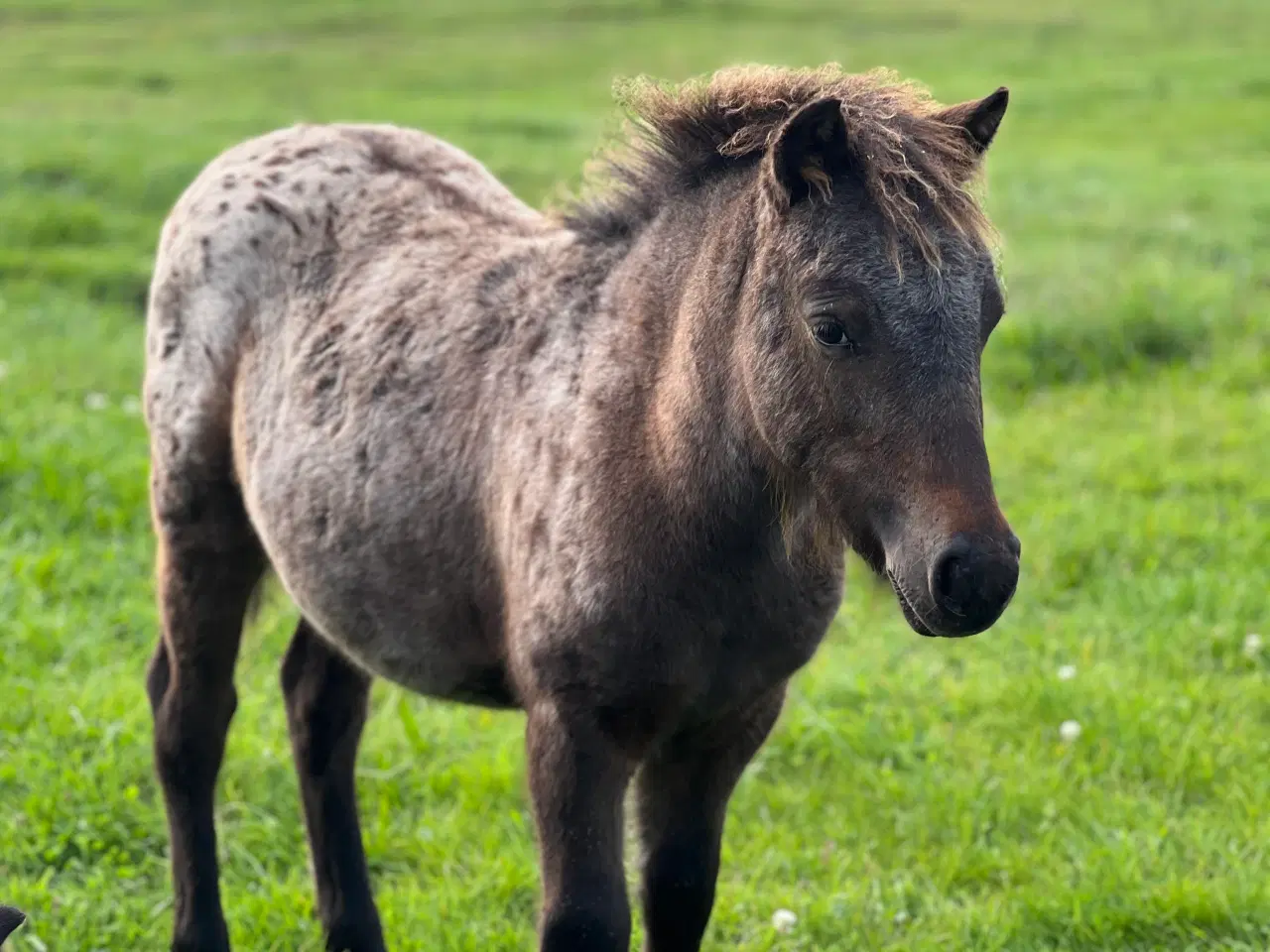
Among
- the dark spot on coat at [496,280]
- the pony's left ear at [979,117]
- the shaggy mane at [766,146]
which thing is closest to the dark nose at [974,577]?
the shaggy mane at [766,146]

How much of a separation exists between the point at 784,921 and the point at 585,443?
1.57 metres

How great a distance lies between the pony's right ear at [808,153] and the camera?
8.29 feet

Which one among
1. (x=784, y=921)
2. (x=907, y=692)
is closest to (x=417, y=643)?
(x=784, y=921)

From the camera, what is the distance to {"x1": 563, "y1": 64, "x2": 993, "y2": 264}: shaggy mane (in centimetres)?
259

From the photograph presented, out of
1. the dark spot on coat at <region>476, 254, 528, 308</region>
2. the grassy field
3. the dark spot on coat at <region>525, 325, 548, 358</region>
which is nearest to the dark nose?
the dark spot on coat at <region>525, 325, 548, 358</region>

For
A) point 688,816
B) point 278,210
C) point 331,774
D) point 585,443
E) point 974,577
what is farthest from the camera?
point 331,774

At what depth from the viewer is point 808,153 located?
8.50 feet

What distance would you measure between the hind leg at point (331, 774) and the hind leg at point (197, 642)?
0.24 meters

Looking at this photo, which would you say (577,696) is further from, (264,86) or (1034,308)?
(264,86)

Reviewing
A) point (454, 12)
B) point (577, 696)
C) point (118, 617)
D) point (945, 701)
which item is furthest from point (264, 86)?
point (577, 696)

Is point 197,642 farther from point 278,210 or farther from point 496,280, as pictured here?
point 496,280

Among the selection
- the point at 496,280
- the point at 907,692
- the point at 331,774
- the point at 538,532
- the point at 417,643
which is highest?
the point at 496,280

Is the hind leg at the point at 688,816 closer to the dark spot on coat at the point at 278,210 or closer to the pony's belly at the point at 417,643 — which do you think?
the pony's belly at the point at 417,643

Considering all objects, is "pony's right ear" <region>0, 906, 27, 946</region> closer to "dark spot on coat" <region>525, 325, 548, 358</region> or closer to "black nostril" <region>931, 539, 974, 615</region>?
"dark spot on coat" <region>525, 325, 548, 358</region>
